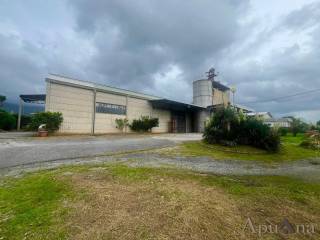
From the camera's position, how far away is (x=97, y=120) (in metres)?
16.8

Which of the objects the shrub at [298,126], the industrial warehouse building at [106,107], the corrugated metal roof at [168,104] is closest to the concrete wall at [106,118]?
the industrial warehouse building at [106,107]

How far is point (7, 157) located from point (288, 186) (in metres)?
7.65

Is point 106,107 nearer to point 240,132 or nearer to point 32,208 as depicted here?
point 240,132

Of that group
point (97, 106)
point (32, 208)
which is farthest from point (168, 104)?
point (32, 208)

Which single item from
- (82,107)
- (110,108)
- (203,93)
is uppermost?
(203,93)

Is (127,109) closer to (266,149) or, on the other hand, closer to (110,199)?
Answer: (266,149)

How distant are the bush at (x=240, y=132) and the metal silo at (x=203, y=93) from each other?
15.8m

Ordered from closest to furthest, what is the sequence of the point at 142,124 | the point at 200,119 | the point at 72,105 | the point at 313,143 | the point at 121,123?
the point at 313,143
the point at 72,105
the point at 121,123
the point at 142,124
the point at 200,119

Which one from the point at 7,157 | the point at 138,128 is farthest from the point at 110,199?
the point at 138,128

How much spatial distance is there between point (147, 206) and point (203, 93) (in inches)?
987

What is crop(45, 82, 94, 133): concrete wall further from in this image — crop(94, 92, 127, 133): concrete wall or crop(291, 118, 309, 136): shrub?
crop(291, 118, 309, 136): shrub

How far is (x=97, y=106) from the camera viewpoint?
1684cm

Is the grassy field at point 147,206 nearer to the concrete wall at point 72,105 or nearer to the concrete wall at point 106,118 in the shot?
the concrete wall at point 72,105

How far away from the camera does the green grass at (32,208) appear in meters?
1.99
